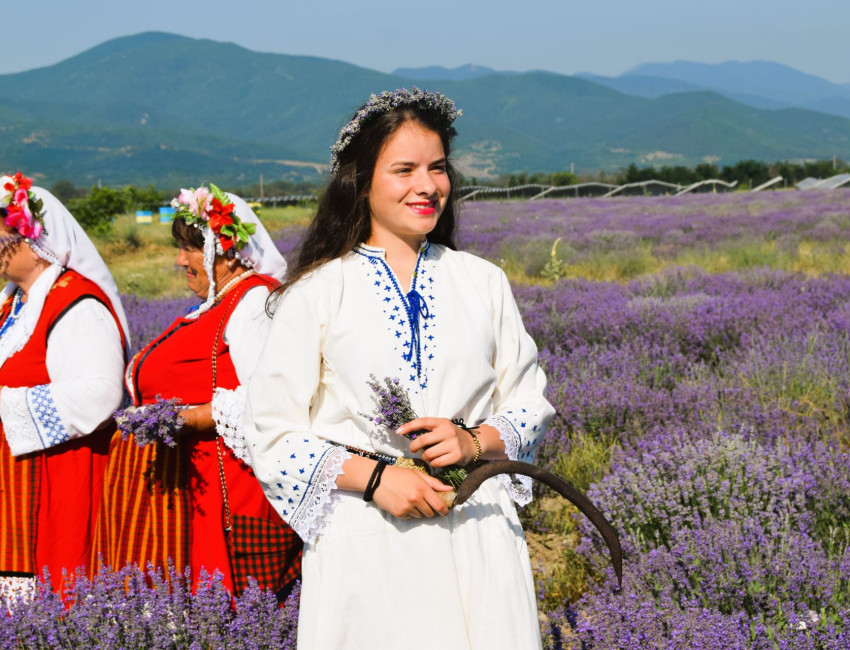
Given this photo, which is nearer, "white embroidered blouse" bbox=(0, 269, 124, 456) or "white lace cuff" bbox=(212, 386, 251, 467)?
"white lace cuff" bbox=(212, 386, 251, 467)

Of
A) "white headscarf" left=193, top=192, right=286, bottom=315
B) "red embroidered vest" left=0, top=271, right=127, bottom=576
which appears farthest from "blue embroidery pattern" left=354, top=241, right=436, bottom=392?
"red embroidered vest" left=0, top=271, right=127, bottom=576

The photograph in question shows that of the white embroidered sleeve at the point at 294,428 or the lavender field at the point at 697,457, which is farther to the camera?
the lavender field at the point at 697,457

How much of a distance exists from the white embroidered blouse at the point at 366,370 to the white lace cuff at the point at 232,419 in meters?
0.80

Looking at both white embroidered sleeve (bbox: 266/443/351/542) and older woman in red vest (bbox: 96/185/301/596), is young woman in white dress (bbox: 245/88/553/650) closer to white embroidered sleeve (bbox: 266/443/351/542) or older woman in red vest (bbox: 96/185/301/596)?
white embroidered sleeve (bbox: 266/443/351/542)

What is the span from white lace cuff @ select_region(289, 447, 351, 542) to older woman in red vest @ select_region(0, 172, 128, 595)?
50.4 inches

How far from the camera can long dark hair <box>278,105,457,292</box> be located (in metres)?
1.98

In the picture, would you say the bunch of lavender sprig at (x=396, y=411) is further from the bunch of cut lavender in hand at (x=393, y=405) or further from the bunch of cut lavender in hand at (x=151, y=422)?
the bunch of cut lavender in hand at (x=151, y=422)

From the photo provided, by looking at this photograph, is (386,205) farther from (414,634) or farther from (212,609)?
(212,609)

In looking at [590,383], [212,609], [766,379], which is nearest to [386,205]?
[212,609]

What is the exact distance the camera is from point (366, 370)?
1854 mm

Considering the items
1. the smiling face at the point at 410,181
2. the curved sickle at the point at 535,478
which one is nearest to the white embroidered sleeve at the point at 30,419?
the smiling face at the point at 410,181

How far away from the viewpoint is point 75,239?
9.94 feet

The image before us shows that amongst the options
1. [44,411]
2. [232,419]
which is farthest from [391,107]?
[44,411]

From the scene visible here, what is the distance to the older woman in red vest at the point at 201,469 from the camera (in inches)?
105
